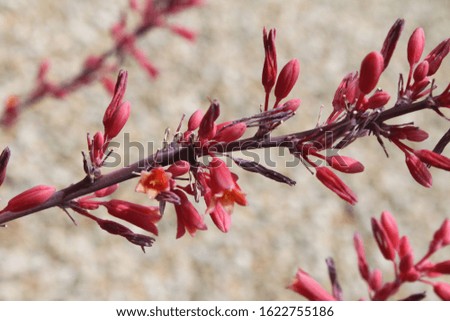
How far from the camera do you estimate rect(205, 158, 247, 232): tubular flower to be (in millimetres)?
1564

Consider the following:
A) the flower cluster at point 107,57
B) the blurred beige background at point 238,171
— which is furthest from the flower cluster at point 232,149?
the blurred beige background at point 238,171

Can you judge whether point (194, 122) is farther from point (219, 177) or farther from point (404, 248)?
point (404, 248)

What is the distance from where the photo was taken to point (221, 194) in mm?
1573

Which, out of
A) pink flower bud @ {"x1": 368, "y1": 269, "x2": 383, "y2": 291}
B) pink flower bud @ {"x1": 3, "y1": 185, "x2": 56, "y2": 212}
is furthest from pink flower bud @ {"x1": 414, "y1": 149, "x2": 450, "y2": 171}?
pink flower bud @ {"x1": 3, "y1": 185, "x2": 56, "y2": 212}

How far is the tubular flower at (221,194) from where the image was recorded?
5.13ft

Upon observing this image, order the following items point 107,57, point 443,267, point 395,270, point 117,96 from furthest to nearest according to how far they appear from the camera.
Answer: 1. point 107,57
2. point 395,270
3. point 443,267
4. point 117,96

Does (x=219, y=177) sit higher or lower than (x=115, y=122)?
lower

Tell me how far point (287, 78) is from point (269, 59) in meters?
0.08

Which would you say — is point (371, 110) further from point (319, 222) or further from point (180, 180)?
point (319, 222)

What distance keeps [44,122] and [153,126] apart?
5.16 feet

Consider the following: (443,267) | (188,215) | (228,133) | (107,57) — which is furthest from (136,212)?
(107,57)

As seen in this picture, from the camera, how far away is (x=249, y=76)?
9.70 m

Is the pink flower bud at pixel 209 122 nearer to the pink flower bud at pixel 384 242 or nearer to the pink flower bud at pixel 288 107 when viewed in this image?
the pink flower bud at pixel 288 107

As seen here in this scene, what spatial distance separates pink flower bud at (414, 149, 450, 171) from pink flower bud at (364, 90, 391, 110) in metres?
0.21
